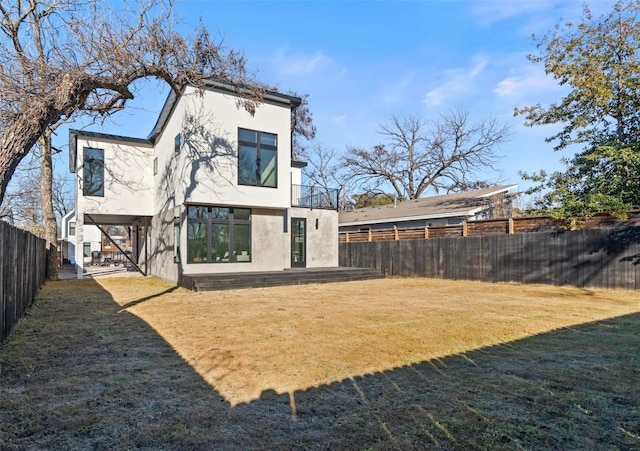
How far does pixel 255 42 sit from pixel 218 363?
963cm

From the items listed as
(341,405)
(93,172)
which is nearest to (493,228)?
(341,405)

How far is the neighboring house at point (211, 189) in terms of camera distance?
11.4 m

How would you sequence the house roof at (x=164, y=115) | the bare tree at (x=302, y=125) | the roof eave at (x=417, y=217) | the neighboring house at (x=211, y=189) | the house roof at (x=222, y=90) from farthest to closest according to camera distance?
the bare tree at (x=302, y=125) → the roof eave at (x=417, y=217) → the neighboring house at (x=211, y=189) → the house roof at (x=164, y=115) → the house roof at (x=222, y=90)

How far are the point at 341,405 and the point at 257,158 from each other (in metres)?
10.4

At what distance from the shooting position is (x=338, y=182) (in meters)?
31.3

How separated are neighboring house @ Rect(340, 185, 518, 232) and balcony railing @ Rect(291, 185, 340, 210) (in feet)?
17.9

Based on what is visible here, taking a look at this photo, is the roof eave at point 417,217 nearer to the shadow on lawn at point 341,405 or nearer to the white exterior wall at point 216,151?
the white exterior wall at point 216,151

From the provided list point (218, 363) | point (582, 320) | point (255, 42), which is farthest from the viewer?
point (255, 42)

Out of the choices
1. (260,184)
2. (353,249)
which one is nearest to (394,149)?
(353,249)

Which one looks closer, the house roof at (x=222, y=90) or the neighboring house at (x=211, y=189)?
the house roof at (x=222, y=90)

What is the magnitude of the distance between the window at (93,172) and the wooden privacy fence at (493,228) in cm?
1079

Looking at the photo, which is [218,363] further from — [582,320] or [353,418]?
[582,320]

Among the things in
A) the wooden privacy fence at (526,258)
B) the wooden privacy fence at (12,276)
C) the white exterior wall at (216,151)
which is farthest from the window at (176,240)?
the wooden privacy fence at (526,258)

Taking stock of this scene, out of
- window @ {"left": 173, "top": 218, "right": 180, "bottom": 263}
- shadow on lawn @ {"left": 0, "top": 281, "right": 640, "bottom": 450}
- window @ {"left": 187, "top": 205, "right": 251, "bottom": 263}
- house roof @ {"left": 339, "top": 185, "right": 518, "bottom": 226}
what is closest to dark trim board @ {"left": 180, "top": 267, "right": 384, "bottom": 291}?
window @ {"left": 187, "top": 205, "right": 251, "bottom": 263}
